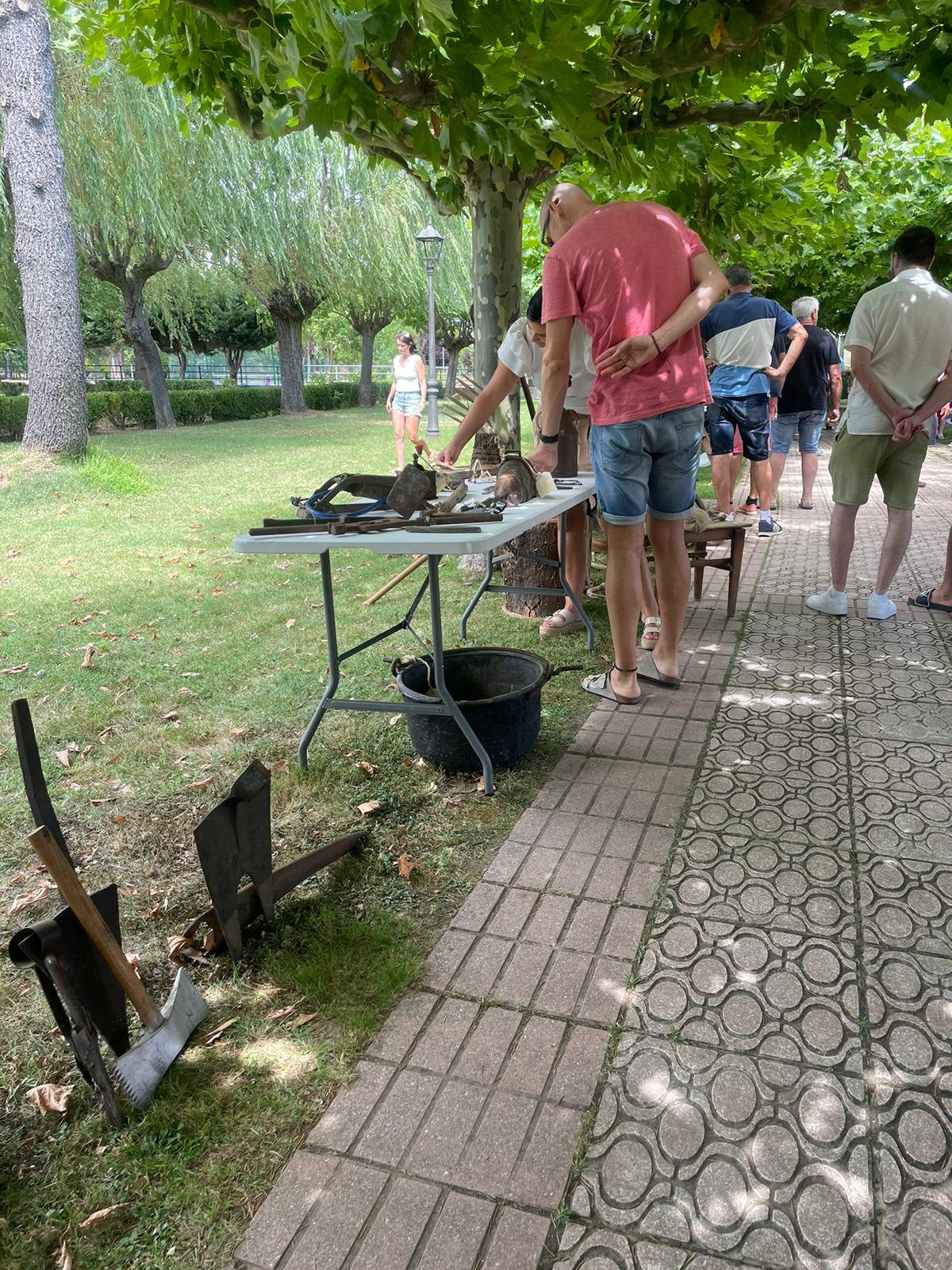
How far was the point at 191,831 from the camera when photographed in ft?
10.9

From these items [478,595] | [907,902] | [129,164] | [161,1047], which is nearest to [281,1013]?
[161,1047]

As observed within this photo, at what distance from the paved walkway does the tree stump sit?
2104mm

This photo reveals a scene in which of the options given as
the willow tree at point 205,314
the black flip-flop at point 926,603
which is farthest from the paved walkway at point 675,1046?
the willow tree at point 205,314

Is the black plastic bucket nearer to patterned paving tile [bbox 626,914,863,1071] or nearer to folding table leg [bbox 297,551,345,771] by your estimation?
folding table leg [bbox 297,551,345,771]

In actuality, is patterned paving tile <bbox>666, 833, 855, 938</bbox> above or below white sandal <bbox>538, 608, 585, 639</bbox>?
below

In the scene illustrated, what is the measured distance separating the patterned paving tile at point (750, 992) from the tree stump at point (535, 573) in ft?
10.8

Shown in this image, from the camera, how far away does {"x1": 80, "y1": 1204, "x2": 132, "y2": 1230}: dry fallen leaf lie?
5.71 feet

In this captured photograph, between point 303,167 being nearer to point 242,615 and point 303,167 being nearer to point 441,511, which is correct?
point 242,615

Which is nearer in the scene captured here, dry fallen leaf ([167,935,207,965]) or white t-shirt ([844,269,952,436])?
dry fallen leaf ([167,935,207,965])

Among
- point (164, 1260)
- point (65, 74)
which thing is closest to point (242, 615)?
point (164, 1260)

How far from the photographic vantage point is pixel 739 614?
19.3 feet

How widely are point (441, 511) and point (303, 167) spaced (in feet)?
60.2

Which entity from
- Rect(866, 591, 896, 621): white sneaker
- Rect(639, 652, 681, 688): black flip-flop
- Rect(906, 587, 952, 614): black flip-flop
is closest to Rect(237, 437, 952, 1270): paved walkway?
Rect(639, 652, 681, 688): black flip-flop

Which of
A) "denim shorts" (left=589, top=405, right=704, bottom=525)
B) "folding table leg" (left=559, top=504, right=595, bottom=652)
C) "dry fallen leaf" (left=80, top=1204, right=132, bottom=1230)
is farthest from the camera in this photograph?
"folding table leg" (left=559, top=504, right=595, bottom=652)
